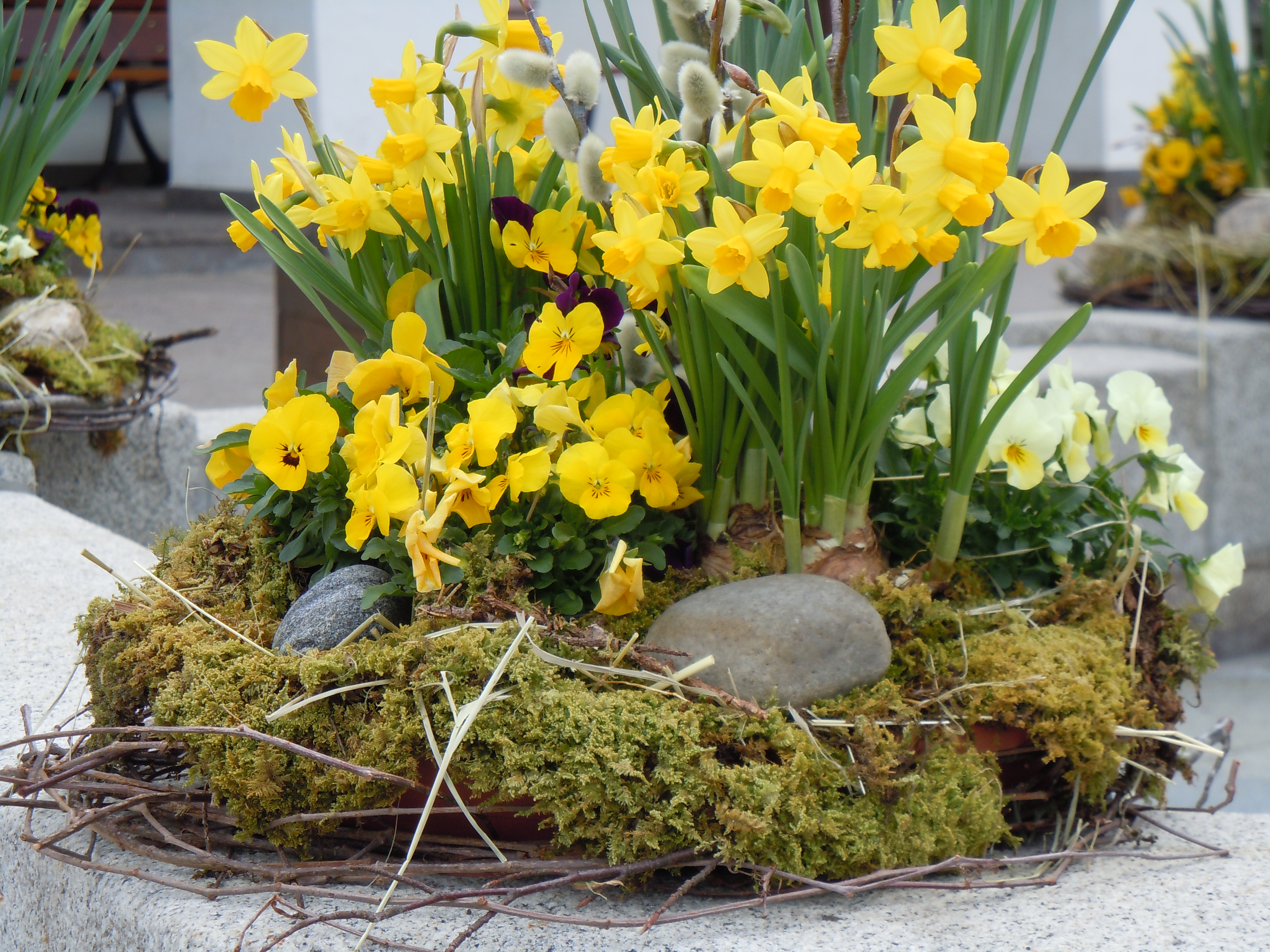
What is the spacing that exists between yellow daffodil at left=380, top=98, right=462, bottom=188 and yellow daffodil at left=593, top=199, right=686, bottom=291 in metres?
0.17

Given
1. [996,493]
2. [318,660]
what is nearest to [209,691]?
[318,660]

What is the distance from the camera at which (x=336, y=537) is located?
0.99 m

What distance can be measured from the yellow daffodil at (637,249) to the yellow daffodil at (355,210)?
0.72ft

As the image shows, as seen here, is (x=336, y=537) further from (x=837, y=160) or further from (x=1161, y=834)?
(x=1161, y=834)

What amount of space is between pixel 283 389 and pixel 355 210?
0.62 feet

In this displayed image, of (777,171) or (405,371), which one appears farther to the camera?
(405,371)

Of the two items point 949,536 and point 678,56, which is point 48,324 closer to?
point 678,56

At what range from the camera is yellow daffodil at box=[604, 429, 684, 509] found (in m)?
0.94

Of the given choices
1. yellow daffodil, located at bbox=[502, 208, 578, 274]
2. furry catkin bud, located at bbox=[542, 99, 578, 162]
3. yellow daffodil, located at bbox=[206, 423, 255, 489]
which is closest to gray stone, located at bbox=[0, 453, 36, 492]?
yellow daffodil, located at bbox=[206, 423, 255, 489]

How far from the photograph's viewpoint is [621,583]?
0.88m

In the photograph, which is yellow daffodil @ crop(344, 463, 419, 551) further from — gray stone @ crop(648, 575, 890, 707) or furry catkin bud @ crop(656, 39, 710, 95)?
furry catkin bud @ crop(656, 39, 710, 95)

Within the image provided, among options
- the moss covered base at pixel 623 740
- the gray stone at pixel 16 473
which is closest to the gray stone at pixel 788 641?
the moss covered base at pixel 623 740

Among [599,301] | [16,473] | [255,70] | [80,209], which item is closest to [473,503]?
[599,301]

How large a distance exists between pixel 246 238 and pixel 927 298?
0.64 m
